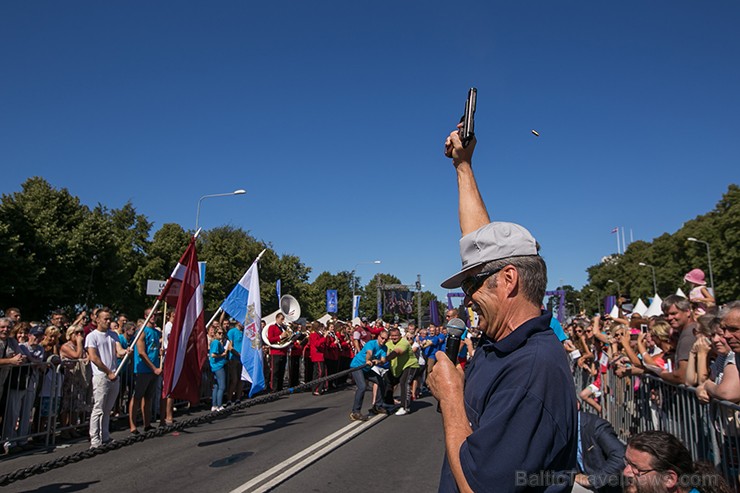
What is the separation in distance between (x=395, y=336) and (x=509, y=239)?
10291 millimetres

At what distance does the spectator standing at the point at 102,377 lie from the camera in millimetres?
8164

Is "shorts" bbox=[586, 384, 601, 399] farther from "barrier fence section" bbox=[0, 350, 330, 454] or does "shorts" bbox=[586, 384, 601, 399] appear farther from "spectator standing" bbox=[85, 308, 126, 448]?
"barrier fence section" bbox=[0, 350, 330, 454]

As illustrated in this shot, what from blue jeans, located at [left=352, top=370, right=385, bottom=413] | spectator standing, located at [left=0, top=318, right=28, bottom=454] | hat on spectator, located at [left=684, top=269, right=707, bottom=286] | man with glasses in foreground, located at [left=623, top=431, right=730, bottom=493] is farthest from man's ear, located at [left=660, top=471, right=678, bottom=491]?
spectator standing, located at [left=0, top=318, right=28, bottom=454]

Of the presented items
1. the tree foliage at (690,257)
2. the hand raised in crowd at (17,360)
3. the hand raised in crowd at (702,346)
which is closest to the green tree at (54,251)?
the hand raised in crowd at (17,360)

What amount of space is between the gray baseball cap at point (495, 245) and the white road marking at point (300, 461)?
4.75 meters

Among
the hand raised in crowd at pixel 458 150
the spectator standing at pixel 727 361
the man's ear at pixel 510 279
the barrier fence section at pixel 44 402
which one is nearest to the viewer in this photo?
the man's ear at pixel 510 279

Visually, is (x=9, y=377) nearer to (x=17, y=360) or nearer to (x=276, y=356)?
(x=17, y=360)

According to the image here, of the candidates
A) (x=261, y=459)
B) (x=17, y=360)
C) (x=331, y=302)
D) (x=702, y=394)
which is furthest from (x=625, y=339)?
(x=331, y=302)

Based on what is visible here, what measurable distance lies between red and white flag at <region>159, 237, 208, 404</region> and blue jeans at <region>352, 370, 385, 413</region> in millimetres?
3060

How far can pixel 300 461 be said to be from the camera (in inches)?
277

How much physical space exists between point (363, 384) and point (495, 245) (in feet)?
30.8

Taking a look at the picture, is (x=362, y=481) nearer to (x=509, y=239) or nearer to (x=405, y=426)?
(x=405, y=426)

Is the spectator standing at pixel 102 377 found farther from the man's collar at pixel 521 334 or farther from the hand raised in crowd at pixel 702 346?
the man's collar at pixel 521 334

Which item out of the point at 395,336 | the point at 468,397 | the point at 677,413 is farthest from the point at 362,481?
the point at 395,336
